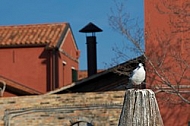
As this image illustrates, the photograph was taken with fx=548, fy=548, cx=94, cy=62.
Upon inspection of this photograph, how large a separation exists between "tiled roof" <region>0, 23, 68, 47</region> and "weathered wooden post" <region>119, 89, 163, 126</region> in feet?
52.7

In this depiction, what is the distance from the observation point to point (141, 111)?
4.84 m

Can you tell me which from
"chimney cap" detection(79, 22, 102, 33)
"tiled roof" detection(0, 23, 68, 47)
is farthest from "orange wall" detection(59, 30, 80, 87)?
"chimney cap" detection(79, 22, 102, 33)

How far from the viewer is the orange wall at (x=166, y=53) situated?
45.2 feet

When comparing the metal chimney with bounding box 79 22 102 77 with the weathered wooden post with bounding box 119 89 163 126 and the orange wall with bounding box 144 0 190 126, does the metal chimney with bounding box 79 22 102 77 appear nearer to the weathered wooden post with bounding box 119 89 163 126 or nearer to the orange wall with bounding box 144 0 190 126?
the orange wall with bounding box 144 0 190 126

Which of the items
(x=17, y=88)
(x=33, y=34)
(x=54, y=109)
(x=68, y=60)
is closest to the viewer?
(x=54, y=109)

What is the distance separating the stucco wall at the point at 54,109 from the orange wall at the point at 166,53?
59.0 inches

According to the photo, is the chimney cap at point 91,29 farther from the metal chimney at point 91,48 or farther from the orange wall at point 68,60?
the orange wall at point 68,60

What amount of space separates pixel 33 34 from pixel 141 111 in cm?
1748

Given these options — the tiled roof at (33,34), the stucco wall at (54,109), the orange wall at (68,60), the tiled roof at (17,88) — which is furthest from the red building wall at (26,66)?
the stucco wall at (54,109)

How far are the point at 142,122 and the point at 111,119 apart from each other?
30.4 feet

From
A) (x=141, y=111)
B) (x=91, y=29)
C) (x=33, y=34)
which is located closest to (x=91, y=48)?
(x=91, y=29)

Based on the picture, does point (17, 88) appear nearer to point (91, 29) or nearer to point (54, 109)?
point (54, 109)

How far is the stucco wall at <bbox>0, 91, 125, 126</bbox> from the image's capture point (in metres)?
14.2

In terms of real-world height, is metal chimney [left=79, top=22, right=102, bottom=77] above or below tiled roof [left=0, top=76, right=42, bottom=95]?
above
